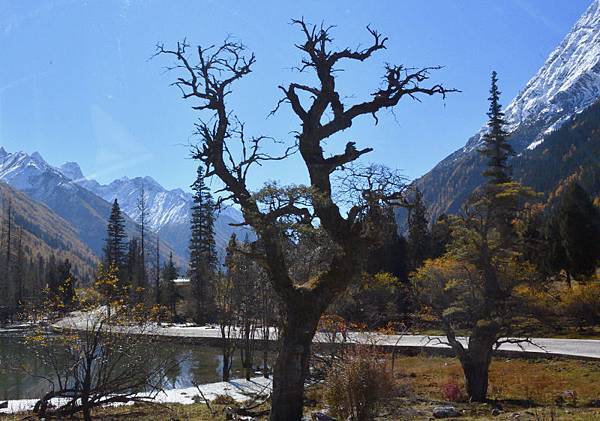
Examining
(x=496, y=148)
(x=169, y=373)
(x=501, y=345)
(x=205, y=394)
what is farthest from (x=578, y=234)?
(x=205, y=394)

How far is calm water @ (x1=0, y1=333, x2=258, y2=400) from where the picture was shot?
82.6ft

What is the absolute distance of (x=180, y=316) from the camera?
63688mm

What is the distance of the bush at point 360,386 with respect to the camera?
995 cm

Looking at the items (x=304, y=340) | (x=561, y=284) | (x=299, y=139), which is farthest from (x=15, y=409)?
(x=561, y=284)

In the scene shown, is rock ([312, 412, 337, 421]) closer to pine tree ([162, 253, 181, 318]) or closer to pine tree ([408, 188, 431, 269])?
pine tree ([408, 188, 431, 269])

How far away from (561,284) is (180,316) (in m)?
39.4

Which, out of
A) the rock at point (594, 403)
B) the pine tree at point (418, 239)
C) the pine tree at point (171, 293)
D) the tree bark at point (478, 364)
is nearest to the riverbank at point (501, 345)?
the tree bark at point (478, 364)

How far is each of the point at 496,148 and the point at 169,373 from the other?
29.1 meters

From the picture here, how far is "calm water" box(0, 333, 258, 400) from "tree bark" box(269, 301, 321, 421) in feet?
39.2

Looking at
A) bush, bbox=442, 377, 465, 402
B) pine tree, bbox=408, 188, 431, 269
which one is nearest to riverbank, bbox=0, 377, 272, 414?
bush, bbox=442, 377, 465, 402

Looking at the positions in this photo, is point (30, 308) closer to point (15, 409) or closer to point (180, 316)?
point (15, 409)

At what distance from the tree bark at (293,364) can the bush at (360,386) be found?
27.9 inches

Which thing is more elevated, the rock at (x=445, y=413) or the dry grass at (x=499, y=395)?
the rock at (x=445, y=413)

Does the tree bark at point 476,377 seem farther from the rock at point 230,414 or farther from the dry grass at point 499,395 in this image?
the rock at point 230,414
